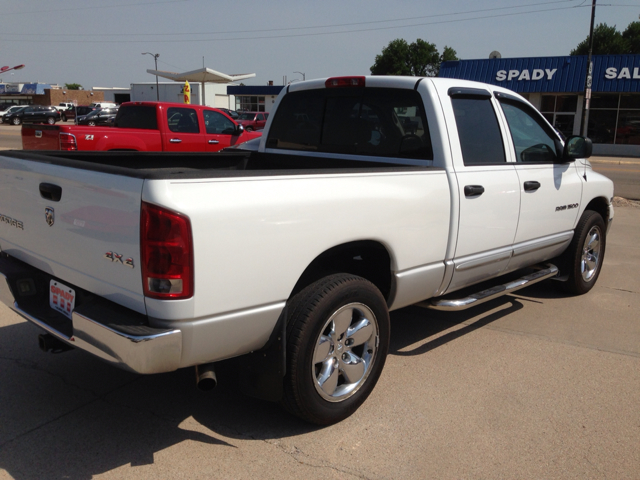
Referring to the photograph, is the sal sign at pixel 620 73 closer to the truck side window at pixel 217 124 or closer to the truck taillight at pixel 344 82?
the truck side window at pixel 217 124

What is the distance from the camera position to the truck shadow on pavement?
2.96 m

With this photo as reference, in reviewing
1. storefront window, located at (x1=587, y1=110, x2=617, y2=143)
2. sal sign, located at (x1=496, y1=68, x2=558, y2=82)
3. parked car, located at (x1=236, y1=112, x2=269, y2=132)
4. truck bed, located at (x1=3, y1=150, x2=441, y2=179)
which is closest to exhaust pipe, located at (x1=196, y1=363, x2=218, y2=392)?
truck bed, located at (x1=3, y1=150, x2=441, y2=179)

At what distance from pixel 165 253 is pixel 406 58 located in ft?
267

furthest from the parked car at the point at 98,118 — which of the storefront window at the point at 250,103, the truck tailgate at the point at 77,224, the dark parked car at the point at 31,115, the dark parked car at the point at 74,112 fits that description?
the truck tailgate at the point at 77,224

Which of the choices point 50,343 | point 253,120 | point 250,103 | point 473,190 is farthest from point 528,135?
point 250,103

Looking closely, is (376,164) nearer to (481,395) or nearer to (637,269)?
(481,395)

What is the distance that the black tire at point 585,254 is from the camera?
18.0ft

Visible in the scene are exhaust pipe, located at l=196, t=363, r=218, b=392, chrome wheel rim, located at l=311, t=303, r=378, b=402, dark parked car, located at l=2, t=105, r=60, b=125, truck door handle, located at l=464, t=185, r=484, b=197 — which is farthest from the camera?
dark parked car, located at l=2, t=105, r=60, b=125

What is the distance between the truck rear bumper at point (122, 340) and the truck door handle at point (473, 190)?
2239mm

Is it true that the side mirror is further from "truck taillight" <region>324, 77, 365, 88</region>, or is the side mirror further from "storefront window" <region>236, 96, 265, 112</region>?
"storefront window" <region>236, 96, 265, 112</region>

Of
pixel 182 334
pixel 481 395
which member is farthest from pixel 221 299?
pixel 481 395

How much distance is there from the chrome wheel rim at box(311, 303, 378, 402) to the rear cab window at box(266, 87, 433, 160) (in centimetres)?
133

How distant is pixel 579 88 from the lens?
1163 inches

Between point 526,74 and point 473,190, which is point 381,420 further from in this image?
point 526,74
